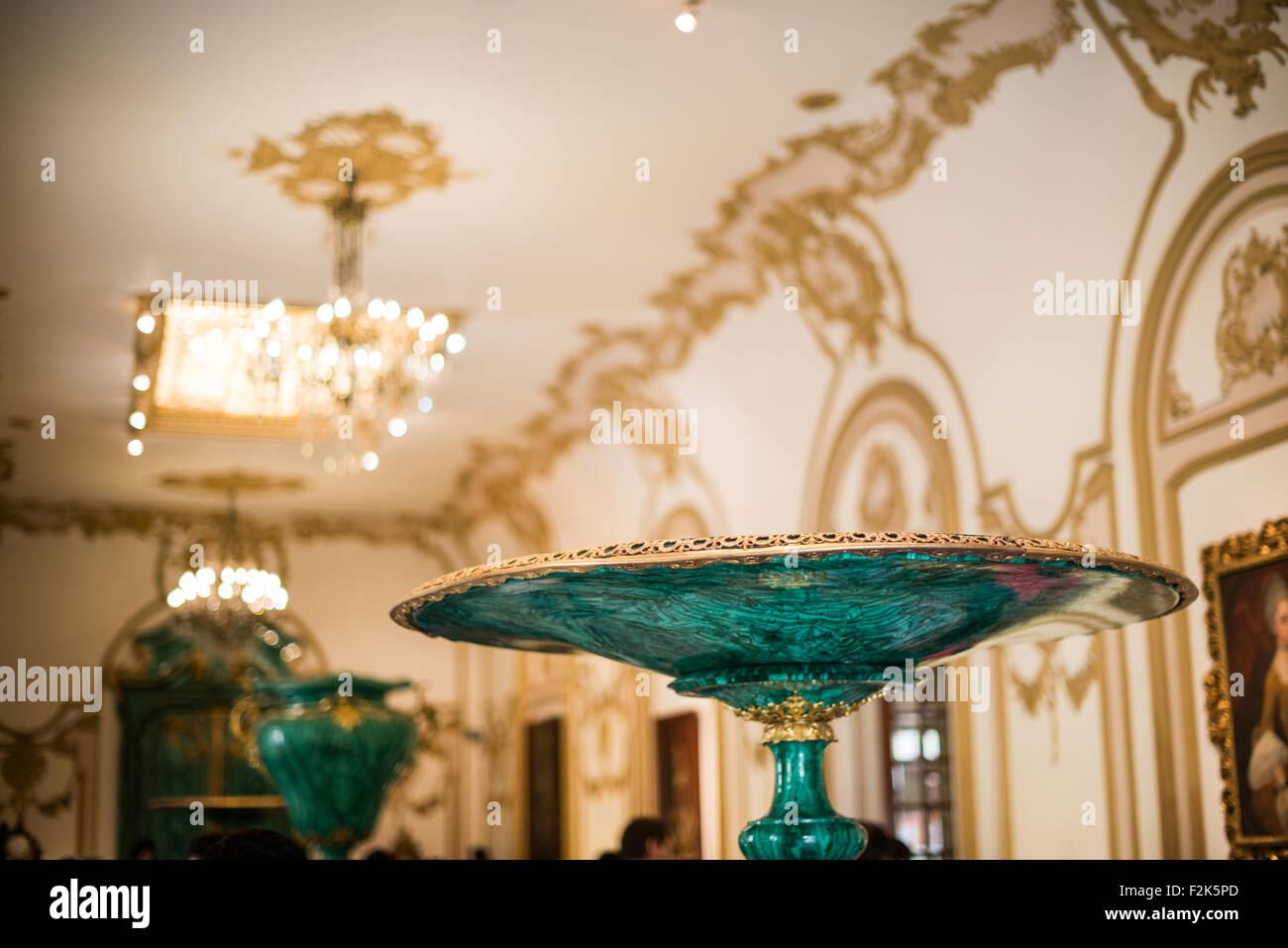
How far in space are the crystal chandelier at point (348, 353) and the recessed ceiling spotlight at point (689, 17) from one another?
237cm

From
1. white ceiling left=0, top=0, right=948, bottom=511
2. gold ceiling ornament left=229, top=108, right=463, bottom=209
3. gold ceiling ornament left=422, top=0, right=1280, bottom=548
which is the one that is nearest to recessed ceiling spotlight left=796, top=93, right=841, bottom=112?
white ceiling left=0, top=0, right=948, bottom=511

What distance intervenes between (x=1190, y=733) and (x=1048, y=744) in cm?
108

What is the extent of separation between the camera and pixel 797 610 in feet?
6.41

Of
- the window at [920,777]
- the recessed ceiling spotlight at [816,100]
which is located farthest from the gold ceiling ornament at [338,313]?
the window at [920,777]

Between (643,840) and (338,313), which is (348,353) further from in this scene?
(643,840)

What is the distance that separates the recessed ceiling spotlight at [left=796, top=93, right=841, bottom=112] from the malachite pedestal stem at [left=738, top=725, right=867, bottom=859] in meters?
4.76

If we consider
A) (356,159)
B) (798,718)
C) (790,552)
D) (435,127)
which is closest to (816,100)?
(435,127)

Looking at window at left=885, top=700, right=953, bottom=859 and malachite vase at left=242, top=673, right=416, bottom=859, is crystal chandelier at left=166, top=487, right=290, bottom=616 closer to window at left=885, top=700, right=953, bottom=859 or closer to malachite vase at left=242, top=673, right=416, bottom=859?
window at left=885, top=700, right=953, bottom=859

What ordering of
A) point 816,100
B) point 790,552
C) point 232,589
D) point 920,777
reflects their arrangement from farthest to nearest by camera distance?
point 232,589 → point 920,777 → point 816,100 → point 790,552

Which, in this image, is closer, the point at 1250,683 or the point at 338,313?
the point at 1250,683

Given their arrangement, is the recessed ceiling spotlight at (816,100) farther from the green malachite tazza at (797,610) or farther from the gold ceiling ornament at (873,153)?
the green malachite tazza at (797,610)

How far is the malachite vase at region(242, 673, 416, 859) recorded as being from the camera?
207 inches

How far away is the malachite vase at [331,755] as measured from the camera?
17.2 feet

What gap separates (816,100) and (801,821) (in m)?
4.97
